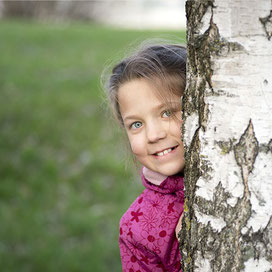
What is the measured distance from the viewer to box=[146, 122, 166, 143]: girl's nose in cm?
169

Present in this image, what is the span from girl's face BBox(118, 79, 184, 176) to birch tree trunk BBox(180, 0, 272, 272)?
335 millimetres

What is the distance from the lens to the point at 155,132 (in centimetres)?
169

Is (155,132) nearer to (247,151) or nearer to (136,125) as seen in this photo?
(136,125)

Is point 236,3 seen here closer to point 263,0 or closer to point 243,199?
point 263,0

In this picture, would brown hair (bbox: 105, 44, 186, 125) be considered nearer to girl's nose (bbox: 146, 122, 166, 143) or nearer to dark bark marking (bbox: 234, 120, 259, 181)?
girl's nose (bbox: 146, 122, 166, 143)

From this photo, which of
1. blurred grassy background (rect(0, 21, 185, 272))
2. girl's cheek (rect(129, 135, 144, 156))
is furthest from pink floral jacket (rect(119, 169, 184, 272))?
blurred grassy background (rect(0, 21, 185, 272))

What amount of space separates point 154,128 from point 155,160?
138mm

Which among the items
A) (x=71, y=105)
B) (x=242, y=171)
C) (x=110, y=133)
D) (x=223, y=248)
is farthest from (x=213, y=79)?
(x=71, y=105)

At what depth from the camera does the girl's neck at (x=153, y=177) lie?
1.80m

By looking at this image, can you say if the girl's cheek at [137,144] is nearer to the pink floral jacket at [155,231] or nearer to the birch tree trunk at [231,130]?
the pink floral jacket at [155,231]

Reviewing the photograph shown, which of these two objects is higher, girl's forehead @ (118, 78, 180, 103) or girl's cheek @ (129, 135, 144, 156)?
girl's forehead @ (118, 78, 180, 103)

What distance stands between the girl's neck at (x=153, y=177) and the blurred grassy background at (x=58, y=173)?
54 cm

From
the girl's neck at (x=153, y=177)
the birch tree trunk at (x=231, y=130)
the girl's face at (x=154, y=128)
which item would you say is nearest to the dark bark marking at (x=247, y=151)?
the birch tree trunk at (x=231, y=130)

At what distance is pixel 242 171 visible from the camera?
4.04 feet
